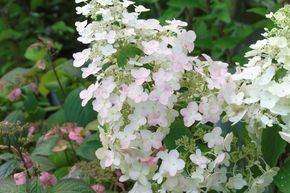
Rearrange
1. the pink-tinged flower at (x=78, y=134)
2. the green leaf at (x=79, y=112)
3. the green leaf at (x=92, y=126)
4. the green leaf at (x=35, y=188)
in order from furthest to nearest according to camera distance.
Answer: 1. the green leaf at (x=79, y=112)
2. the green leaf at (x=92, y=126)
3. the pink-tinged flower at (x=78, y=134)
4. the green leaf at (x=35, y=188)

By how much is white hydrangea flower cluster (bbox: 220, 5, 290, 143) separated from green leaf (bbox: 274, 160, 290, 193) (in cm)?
7

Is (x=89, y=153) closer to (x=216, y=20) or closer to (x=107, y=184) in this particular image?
(x=107, y=184)

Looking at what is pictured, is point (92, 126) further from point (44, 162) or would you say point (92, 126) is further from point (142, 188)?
point (142, 188)

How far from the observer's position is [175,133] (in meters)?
1.16

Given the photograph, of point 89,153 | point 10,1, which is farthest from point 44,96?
point 10,1

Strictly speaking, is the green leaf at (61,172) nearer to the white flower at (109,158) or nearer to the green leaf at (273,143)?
the white flower at (109,158)

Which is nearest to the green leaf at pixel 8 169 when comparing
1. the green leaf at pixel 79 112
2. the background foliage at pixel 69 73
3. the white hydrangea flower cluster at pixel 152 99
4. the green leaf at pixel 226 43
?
the background foliage at pixel 69 73

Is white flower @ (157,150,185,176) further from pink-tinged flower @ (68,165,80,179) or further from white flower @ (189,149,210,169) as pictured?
pink-tinged flower @ (68,165,80,179)

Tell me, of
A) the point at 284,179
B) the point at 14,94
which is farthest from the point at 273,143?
the point at 14,94

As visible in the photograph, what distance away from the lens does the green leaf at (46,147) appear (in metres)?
1.60

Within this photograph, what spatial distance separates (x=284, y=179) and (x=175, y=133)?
7.8 inches

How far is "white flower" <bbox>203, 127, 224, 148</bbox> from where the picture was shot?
3.68ft

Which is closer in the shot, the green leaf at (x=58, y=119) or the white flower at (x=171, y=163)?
the white flower at (x=171, y=163)

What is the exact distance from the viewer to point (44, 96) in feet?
7.75
